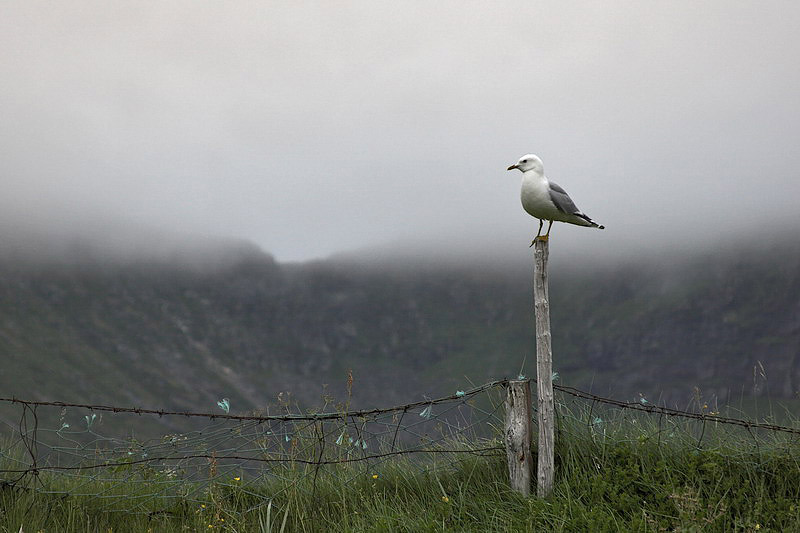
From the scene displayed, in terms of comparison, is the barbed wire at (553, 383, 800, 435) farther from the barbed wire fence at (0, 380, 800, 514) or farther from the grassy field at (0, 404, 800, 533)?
the grassy field at (0, 404, 800, 533)

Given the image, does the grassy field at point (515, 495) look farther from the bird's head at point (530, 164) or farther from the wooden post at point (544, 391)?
the bird's head at point (530, 164)

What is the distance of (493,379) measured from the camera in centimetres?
680

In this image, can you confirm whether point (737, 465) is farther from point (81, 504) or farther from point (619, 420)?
point (81, 504)

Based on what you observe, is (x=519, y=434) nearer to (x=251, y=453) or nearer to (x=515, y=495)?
(x=515, y=495)

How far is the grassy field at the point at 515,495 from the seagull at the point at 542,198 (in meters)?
2.16

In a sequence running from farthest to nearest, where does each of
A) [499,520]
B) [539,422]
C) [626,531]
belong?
[539,422]
[499,520]
[626,531]

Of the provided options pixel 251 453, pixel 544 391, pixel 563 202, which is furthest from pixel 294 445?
pixel 563 202

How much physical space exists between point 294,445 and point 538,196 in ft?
12.9

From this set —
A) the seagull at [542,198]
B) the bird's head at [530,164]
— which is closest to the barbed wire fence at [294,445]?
the seagull at [542,198]

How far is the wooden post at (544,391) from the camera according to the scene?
6.58 metres

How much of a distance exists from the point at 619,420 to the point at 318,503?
341 cm

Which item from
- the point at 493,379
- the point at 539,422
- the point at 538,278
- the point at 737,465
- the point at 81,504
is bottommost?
the point at 81,504

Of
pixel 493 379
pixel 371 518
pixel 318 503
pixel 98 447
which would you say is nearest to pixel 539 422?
pixel 493 379

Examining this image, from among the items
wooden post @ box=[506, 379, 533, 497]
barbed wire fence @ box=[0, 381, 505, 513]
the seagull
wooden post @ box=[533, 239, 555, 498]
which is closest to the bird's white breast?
the seagull
